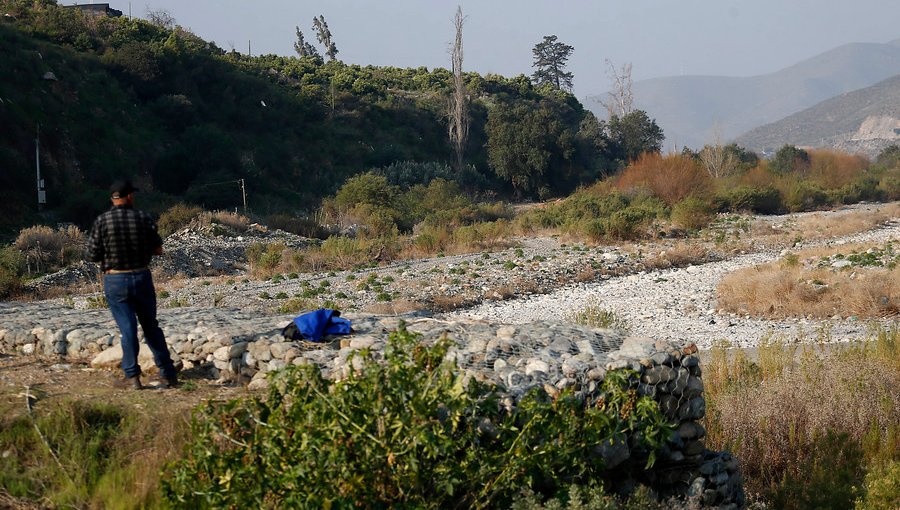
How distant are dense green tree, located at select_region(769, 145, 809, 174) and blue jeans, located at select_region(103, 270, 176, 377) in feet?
139

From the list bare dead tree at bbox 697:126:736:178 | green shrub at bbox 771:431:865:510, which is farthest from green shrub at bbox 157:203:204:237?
bare dead tree at bbox 697:126:736:178

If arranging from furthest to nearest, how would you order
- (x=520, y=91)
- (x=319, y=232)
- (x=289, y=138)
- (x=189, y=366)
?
(x=520, y=91), (x=289, y=138), (x=319, y=232), (x=189, y=366)

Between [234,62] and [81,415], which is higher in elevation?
[234,62]

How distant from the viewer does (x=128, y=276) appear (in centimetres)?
572

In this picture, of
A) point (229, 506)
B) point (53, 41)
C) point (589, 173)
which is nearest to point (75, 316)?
point (229, 506)

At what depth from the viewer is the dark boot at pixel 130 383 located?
572 centimetres

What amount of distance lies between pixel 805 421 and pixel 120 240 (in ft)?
18.8

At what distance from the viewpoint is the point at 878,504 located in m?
5.22

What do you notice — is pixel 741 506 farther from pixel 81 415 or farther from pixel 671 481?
pixel 81 415

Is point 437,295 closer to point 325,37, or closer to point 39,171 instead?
point 39,171

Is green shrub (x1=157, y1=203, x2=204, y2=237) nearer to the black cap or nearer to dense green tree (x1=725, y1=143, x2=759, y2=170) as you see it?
the black cap

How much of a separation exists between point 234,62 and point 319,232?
2644 centimetres

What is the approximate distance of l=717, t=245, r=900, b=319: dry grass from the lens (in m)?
12.9

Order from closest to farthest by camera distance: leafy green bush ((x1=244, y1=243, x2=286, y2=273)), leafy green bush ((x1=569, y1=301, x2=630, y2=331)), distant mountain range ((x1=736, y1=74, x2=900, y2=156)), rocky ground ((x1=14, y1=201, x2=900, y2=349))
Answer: leafy green bush ((x1=569, y1=301, x2=630, y2=331)) < rocky ground ((x1=14, y1=201, x2=900, y2=349)) < leafy green bush ((x1=244, y1=243, x2=286, y2=273)) < distant mountain range ((x1=736, y1=74, x2=900, y2=156))
